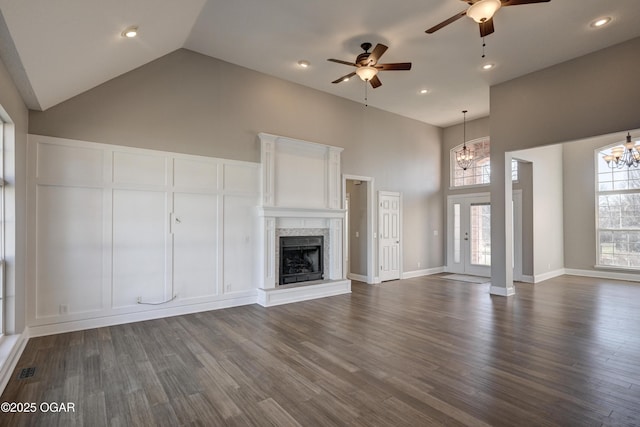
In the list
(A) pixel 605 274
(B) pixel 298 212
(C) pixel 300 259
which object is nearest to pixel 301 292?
(C) pixel 300 259

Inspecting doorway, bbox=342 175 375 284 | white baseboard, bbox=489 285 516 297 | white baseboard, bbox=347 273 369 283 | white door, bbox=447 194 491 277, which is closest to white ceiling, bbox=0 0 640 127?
doorway, bbox=342 175 375 284

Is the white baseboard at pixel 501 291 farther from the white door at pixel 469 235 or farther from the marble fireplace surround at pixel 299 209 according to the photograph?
the marble fireplace surround at pixel 299 209

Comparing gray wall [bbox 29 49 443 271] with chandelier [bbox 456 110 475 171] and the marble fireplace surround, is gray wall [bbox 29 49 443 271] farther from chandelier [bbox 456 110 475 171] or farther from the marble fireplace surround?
chandelier [bbox 456 110 475 171]

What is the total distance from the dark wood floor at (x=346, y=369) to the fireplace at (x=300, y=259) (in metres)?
1.07

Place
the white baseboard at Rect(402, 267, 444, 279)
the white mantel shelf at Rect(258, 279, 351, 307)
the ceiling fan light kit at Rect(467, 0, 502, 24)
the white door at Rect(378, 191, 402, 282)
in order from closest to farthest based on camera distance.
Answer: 1. the ceiling fan light kit at Rect(467, 0, 502, 24)
2. the white mantel shelf at Rect(258, 279, 351, 307)
3. the white door at Rect(378, 191, 402, 282)
4. the white baseboard at Rect(402, 267, 444, 279)

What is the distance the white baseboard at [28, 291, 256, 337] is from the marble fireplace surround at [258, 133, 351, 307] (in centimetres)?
46

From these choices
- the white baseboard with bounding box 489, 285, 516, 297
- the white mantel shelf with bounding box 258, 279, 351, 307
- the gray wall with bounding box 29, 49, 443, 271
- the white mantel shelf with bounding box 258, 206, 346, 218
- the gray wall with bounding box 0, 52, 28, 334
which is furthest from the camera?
the white baseboard with bounding box 489, 285, 516, 297

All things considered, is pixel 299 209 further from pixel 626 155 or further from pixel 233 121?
pixel 626 155

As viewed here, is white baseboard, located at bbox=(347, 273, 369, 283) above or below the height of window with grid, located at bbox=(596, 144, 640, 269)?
below

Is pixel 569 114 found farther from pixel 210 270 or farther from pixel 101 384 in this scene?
pixel 101 384

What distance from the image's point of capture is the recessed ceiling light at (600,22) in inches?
166

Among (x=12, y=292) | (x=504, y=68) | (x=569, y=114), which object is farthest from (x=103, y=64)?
(x=569, y=114)

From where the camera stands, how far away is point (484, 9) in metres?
3.16

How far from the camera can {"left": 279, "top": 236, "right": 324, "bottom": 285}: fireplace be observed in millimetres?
6070
